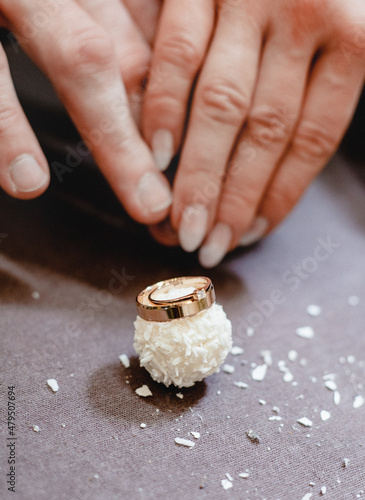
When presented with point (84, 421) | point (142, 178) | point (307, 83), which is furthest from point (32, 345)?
point (307, 83)

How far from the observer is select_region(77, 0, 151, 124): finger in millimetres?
555

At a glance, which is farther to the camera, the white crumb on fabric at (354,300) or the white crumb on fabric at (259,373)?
the white crumb on fabric at (354,300)

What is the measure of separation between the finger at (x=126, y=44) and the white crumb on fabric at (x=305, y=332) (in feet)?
1.08

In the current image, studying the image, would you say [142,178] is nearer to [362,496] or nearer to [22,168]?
[22,168]

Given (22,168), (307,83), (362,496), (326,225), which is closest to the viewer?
(362,496)

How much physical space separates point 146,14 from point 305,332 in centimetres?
45

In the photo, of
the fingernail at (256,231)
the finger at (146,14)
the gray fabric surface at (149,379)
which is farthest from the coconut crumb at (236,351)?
the finger at (146,14)

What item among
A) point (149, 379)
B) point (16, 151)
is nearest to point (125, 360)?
point (149, 379)

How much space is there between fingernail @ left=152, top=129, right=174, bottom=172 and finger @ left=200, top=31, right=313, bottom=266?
8 centimetres

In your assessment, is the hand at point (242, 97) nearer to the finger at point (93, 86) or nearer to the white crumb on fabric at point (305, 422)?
the finger at point (93, 86)

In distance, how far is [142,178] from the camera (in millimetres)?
536

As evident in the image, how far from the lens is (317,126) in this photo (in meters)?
0.60

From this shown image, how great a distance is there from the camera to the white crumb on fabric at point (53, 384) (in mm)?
405

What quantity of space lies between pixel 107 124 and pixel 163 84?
9 centimetres
